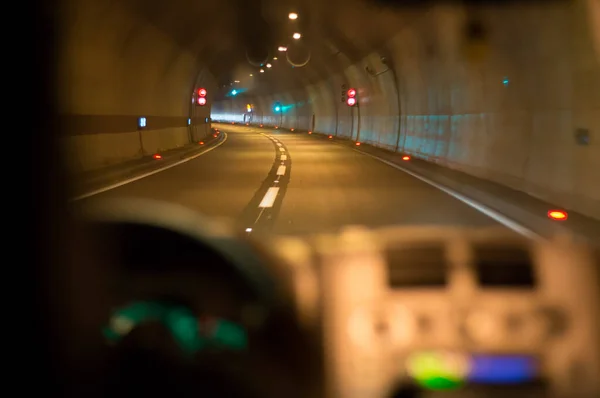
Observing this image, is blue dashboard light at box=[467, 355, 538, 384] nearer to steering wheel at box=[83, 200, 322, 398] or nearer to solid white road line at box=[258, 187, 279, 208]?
steering wheel at box=[83, 200, 322, 398]

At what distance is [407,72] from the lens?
28.4 meters

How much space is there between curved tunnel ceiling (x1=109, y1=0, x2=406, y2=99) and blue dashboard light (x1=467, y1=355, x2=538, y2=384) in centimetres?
1524

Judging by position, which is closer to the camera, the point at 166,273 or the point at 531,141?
the point at 166,273

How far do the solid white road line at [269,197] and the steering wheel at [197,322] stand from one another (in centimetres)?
1091

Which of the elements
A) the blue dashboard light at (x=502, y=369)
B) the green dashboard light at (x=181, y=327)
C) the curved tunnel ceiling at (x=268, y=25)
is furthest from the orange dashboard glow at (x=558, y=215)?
the green dashboard light at (x=181, y=327)

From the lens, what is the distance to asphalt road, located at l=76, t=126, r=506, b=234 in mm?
12977

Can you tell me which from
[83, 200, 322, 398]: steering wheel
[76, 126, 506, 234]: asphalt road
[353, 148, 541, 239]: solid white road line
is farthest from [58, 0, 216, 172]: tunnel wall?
[83, 200, 322, 398]: steering wheel

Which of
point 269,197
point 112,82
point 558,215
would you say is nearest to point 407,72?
point 112,82

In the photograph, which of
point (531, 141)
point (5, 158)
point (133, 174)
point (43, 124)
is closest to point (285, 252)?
point (5, 158)

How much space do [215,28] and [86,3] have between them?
12.8 metres

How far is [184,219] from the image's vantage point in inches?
168

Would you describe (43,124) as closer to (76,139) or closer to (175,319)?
(76,139)

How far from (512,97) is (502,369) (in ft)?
46.9

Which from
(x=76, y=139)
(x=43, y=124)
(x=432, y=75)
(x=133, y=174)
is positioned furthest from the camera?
(x=432, y=75)
